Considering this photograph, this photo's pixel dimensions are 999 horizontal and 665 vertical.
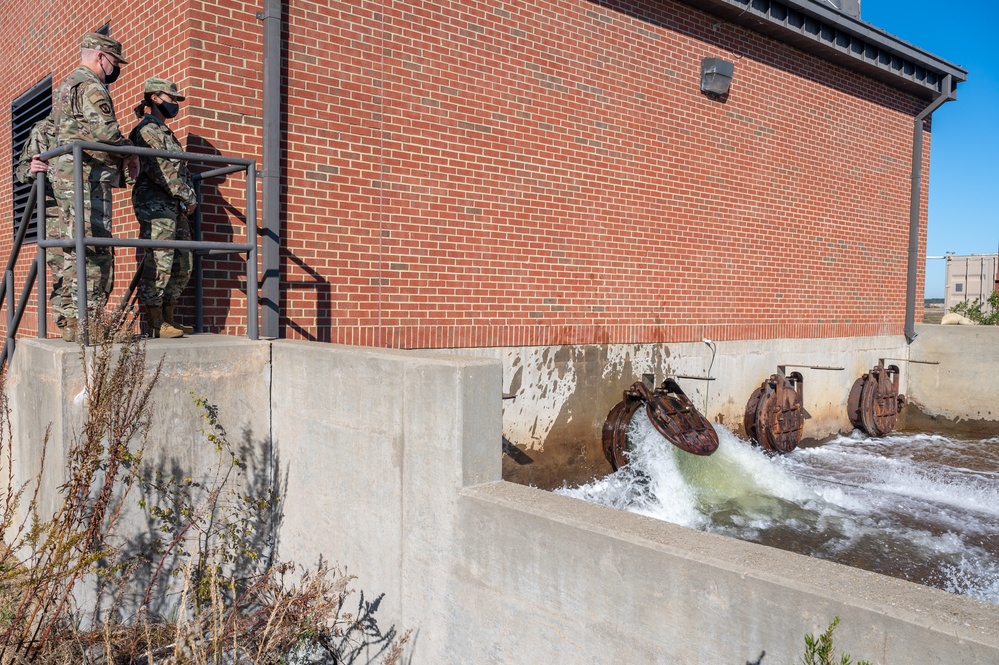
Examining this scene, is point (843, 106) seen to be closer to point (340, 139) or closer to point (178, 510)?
point (340, 139)

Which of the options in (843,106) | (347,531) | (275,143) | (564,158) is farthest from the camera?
(843,106)

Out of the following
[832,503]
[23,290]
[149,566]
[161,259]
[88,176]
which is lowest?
[832,503]

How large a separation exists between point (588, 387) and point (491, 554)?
4.65 m

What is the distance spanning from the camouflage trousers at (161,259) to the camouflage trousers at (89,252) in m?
0.19

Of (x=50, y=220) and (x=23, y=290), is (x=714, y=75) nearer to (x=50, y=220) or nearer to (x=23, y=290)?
(x=50, y=220)

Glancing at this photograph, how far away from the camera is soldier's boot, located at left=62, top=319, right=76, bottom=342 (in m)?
4.81

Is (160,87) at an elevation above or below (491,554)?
above

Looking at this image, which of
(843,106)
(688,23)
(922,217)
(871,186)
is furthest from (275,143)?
(922,217)

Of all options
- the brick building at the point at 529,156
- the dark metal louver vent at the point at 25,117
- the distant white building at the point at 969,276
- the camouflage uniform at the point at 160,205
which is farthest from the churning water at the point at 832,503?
the distant white building at the point at 969,276

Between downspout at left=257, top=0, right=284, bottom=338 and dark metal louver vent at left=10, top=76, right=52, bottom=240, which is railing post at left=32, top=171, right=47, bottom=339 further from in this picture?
dark metal louver vent at left=10, top=76, right=52, bottom=240

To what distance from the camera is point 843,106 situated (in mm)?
11414

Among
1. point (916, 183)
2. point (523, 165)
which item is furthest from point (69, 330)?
point (916, 183)

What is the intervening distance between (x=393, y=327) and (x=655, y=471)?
3.02 m

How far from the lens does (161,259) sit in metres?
5.20
